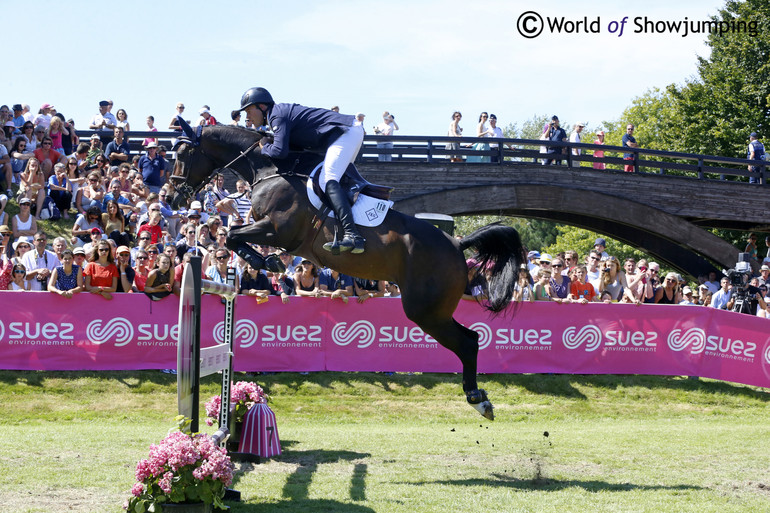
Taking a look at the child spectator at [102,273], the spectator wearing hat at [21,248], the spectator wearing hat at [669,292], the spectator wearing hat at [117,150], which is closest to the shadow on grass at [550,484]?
the child spectator at [102,273]

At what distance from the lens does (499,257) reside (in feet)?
26.5

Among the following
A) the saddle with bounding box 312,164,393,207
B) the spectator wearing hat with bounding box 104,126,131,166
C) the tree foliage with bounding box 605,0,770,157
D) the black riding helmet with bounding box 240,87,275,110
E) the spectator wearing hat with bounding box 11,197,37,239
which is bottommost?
the spectator wearing hat with bounding box 11,197,37,239

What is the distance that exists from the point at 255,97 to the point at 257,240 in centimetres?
132

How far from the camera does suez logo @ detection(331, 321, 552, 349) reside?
12375mm

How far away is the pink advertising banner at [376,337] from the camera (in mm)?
11492

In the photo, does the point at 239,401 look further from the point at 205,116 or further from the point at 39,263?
the point at 205,116

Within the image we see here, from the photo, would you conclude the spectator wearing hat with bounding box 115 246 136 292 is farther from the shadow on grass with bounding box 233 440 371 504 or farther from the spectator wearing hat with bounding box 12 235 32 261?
the shadow on grass with bounding box 233 440 371 504

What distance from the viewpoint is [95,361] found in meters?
11.6

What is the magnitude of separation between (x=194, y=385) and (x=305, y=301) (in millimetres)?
6382

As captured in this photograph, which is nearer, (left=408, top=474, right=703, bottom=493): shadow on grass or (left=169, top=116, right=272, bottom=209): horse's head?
(left=408, top=474, right=703, bottom=493): shadow on grass

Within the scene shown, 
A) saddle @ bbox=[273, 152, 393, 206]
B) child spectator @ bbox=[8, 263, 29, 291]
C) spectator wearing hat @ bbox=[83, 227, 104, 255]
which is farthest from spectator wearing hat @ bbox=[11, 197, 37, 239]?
saddle @ bbox=[273, 152, 393, 206]

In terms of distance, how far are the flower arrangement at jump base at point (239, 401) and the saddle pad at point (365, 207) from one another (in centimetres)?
194

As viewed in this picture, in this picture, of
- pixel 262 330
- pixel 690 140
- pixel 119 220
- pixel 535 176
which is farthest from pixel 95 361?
pixel 690 140

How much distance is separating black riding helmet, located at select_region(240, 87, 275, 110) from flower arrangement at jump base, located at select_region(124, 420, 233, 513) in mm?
3420
